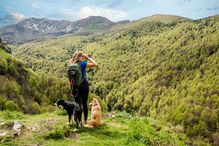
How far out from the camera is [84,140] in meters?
13.6

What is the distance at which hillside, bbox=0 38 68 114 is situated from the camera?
60656 mm

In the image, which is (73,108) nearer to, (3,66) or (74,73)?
(74,73)

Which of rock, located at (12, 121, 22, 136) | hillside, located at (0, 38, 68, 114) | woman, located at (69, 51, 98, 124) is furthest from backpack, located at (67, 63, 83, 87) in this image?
hillside, located at (0, 38, 68, 114)

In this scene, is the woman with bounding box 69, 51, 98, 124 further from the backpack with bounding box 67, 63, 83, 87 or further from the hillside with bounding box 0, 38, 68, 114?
the hillside with bounding box 0, 38, 68, 114

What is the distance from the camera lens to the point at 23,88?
2736 inches

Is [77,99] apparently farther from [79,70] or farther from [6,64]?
[6,64]

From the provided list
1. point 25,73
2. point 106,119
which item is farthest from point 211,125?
point 106,119

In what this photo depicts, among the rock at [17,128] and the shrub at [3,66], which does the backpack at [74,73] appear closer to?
the rock at [17,128]

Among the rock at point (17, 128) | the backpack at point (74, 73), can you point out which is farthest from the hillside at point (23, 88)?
the rock at point (17, 128)

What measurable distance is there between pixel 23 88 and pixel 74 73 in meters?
56.7

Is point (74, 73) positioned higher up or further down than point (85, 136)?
higher up

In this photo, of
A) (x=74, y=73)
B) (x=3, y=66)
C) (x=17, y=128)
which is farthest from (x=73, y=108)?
(x=3, y=66)

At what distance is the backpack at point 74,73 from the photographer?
15.1 m

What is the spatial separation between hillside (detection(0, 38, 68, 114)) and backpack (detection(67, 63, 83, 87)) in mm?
42428
